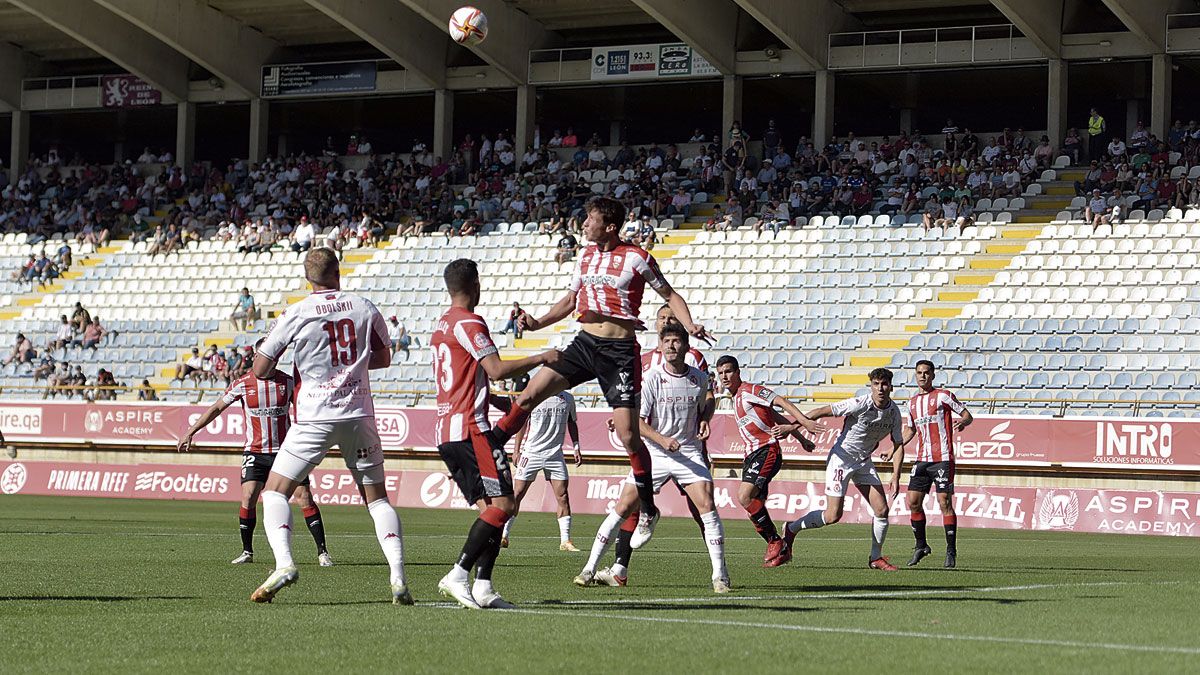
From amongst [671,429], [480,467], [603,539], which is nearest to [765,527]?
[671,429]

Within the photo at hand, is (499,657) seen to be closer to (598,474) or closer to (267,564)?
(267,564)

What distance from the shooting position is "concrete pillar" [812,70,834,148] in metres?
43.0

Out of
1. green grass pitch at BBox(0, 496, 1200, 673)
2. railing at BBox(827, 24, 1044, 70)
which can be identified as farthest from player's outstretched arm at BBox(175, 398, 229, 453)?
railing at BBox(827, 24, 1044, 70)

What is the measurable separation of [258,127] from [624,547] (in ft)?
134

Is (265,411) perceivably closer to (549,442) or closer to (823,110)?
(549,442)

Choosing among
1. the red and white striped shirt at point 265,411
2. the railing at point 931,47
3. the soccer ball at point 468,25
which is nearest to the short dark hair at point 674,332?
the red and white striped shirt at point 265,411

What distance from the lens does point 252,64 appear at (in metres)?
49.9

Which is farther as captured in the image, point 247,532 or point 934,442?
point 934,442

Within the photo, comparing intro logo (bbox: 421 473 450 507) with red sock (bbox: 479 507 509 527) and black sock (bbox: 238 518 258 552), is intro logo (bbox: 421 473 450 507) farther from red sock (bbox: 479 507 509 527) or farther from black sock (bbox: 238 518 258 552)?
red sock (bbox: 479 507 509 527)

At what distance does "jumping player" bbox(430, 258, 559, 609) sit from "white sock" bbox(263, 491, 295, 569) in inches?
37.8

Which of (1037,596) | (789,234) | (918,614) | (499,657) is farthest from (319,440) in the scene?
(789,234)

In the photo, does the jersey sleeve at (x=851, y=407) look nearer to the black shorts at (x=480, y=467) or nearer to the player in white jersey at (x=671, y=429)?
the player in white jersey at (x=671, y=429)

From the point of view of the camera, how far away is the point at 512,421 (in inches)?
410

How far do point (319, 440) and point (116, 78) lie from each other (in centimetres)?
4564
